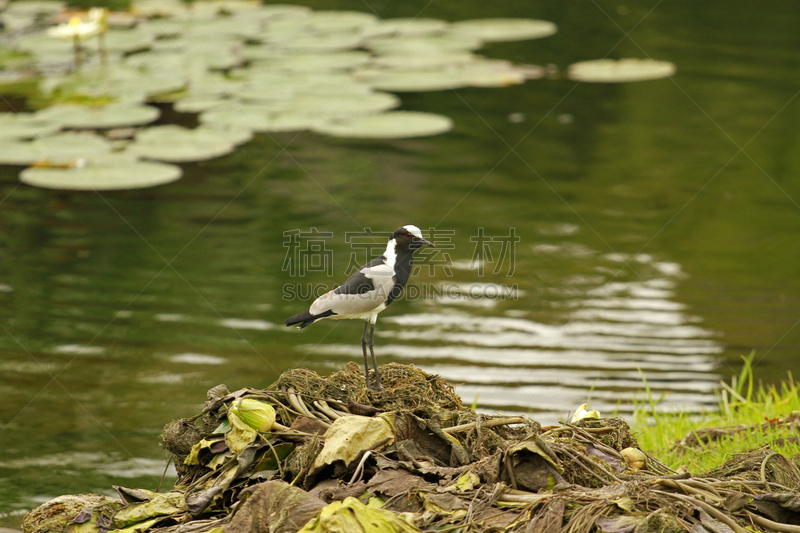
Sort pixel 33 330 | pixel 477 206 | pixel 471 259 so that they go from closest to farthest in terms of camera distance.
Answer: pixel 33 330 < pixel 471 259 < pixel 477 206

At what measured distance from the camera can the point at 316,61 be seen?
46.5ft

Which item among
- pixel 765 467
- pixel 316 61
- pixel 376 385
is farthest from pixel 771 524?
pixel 316 61

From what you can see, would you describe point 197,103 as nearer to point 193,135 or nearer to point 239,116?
point 239,116

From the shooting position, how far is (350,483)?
10.5 ft

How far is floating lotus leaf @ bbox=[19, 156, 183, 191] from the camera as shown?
32.7 ft

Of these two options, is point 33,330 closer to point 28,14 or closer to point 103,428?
point 103,428

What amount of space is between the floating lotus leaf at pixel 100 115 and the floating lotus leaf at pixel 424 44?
514 centimetres

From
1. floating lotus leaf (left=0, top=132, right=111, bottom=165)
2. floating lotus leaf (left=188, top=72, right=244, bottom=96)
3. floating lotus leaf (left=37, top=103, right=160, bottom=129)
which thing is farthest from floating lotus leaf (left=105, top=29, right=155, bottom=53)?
floating lotus leaf (left=0, top=132, right=111, bottom=165)

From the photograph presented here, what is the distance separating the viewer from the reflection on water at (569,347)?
21.5 feet

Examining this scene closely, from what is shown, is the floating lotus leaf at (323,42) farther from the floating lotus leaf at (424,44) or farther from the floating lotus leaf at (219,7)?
the floating lotus leaf at (219,7)

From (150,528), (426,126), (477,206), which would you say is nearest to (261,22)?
(426,126)

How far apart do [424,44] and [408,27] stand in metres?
1.09

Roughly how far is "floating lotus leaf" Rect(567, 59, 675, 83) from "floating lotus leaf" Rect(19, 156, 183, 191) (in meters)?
7.66

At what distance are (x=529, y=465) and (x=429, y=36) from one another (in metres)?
13.8
